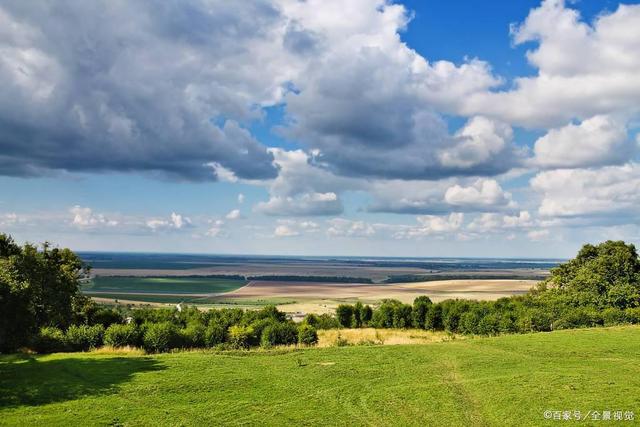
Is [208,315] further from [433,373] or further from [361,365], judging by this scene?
[433,373]

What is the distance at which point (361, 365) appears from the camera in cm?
2908

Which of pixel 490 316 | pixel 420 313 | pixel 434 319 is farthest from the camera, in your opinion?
pixel 420 313

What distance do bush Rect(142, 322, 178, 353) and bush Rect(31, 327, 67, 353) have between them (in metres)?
5.89

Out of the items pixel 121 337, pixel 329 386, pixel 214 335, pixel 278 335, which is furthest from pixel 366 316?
pixel 329 386

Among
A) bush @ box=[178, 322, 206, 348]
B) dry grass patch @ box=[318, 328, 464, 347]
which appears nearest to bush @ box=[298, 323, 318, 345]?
dry grass patch @ box=[318, 328, 464, 347]

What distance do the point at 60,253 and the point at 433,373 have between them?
41.5 m

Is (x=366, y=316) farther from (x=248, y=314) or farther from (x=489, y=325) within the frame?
(x=248, y=314)

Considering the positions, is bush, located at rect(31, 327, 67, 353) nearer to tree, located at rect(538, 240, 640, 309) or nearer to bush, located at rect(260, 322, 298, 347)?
bush, located at rect(260, 322, 298, 347)

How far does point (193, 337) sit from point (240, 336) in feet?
13.5

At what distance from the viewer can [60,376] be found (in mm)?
26000

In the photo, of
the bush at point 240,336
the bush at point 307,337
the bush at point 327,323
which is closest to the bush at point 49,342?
the bush at point 240,336

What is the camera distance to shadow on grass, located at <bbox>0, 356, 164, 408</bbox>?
22.9 m

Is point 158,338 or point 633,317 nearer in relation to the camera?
point 158,338

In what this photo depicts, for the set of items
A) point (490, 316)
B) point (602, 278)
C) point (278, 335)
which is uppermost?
point (602, 278)
